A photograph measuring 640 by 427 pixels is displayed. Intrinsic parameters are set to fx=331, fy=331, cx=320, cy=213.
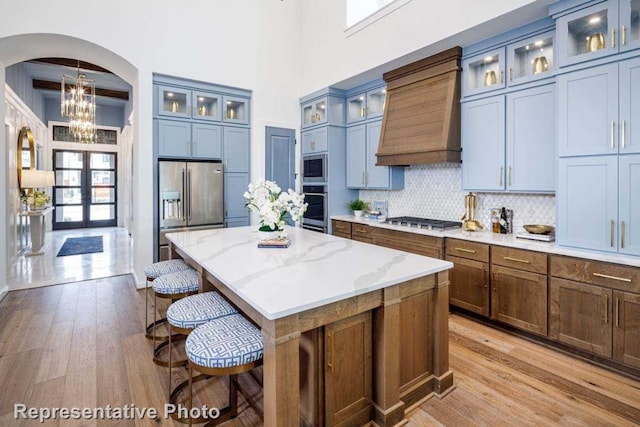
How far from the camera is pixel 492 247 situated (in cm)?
311

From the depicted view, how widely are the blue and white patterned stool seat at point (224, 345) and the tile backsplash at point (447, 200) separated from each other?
305 centimetres

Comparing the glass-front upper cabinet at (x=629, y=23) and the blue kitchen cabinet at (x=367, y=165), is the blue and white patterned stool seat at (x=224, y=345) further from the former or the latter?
the blue kitchen cabinet at (x=367, y=165)

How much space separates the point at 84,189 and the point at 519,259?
11.3m

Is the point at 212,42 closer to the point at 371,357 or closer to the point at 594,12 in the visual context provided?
the point at 594,12

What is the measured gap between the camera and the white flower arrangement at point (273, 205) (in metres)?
2.74

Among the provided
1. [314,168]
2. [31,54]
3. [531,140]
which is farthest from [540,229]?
[31,54]

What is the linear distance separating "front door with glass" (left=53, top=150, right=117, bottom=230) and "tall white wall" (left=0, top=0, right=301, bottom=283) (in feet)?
20.9

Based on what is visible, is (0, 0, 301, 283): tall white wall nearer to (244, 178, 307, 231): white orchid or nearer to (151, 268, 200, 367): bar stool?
(151, 268, 200, 367): bar stool

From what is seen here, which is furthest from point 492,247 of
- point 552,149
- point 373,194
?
point 373,194

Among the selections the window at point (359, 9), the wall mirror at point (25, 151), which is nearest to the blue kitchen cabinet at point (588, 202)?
the window at point (359, 9)

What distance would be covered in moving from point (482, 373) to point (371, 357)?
3.69ft

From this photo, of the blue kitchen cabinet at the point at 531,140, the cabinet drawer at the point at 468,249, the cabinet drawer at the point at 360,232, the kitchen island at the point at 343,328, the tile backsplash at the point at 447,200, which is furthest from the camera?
the cabinet drawer at the point at 360,232

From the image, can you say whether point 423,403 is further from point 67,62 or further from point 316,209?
point 67,62

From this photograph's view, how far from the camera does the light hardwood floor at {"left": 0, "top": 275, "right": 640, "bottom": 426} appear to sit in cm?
199
